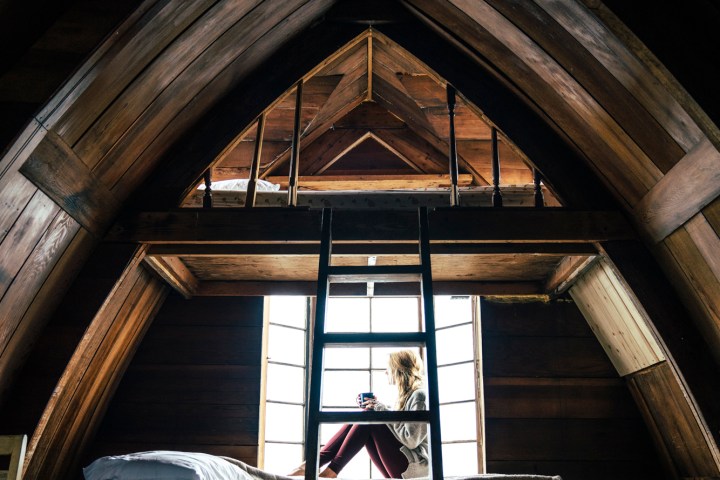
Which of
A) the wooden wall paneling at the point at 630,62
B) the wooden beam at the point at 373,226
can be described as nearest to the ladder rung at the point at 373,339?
the wooden beam at the point at 373,226

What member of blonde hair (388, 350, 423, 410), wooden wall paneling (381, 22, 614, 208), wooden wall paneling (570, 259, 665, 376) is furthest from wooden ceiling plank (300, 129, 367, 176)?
wooden wall paneling (570, 259, 665, 376)

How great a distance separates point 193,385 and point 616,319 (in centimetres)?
260

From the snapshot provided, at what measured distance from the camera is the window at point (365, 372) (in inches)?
187

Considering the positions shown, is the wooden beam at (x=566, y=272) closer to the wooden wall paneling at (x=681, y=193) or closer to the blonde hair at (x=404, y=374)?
the wooden wall paneling at (x=681, y=193)

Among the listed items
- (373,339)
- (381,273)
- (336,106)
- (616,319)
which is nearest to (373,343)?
(373,339)

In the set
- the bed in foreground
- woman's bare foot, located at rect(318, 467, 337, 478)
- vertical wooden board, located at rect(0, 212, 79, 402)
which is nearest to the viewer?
the bed in foreground

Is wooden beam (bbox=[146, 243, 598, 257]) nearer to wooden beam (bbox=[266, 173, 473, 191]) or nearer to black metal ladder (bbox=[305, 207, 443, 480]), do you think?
black metal ladder (bbox=[305, 207, 443, 480])

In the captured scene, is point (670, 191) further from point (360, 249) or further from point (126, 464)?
point (126, 464)

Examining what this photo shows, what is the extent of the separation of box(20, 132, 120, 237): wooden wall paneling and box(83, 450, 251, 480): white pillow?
110 centimetres

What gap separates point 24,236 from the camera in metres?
2.71

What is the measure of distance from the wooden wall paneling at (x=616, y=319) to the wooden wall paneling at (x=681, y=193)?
34 centimetres

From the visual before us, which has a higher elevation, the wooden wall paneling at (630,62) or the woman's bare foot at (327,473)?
the wooden wall paneling at (630,62)

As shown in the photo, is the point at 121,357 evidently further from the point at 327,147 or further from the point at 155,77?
the point at 327,147

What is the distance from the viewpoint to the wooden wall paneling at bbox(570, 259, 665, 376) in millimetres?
3514
